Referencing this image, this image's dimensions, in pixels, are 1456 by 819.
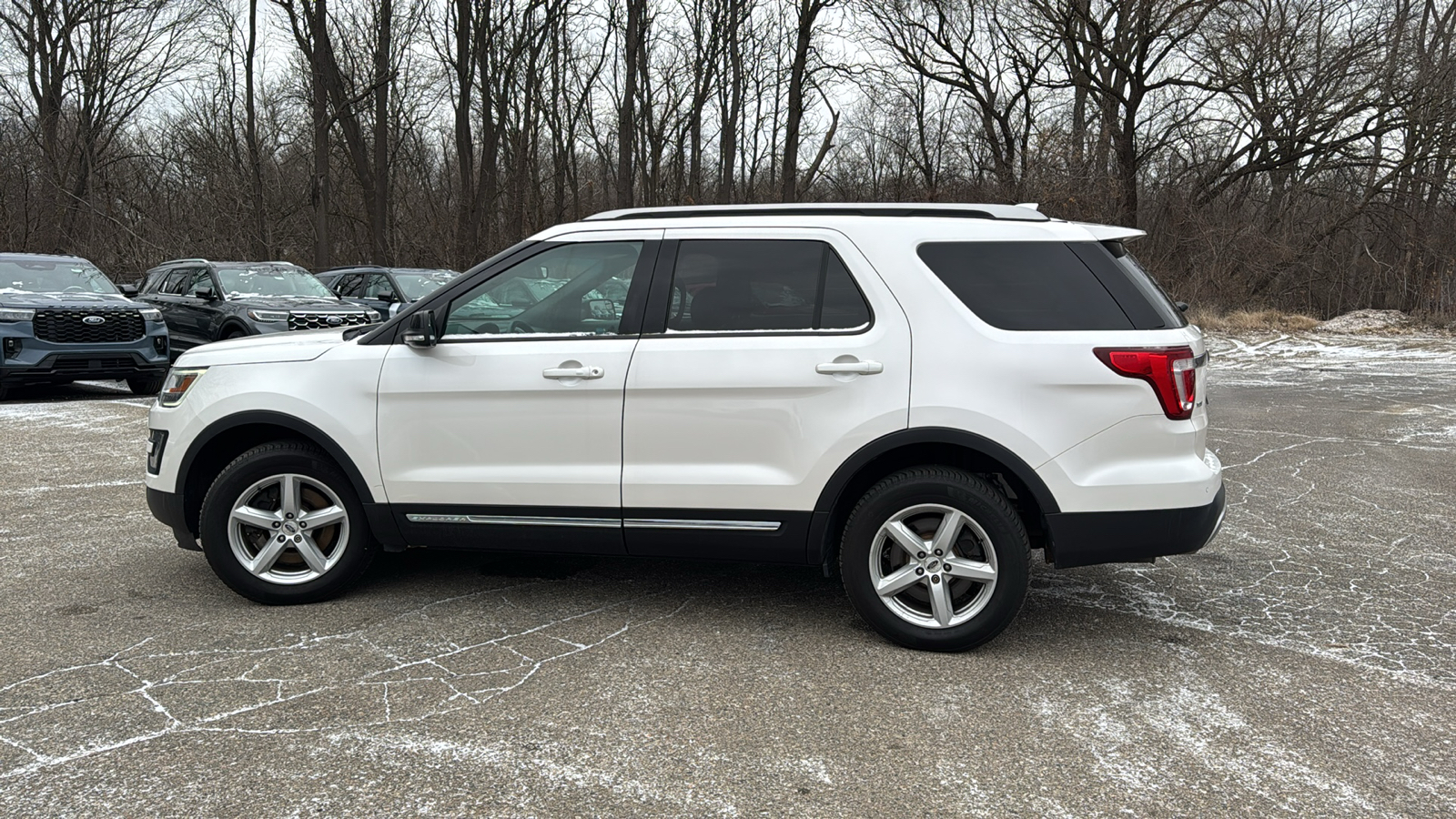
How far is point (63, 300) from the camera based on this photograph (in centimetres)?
1231

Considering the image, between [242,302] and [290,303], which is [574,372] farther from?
[242,302]

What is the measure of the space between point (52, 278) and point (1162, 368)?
13.9 metres

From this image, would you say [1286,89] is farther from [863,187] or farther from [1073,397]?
[1073,397]

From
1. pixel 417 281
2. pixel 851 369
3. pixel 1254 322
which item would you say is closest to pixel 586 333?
pixel 851 369

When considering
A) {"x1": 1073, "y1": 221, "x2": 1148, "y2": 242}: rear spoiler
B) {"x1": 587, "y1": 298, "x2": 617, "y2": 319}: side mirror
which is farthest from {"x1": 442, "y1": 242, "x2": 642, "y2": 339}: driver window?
{"x1": 1073, "y1": 221, "x2": 1148, "y2": 242}: rear spoiler

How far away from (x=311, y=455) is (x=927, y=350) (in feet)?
9.14

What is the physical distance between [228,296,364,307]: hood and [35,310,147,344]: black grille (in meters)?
1.32

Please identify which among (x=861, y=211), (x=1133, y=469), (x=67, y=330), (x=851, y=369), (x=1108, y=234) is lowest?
(x=1133, y=469)

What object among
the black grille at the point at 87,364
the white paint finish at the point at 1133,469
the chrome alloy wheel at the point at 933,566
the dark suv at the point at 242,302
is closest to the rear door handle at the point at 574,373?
the chrome alloy wheel at the point at 933,566

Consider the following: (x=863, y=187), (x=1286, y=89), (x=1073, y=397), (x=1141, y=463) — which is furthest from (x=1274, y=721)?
(x=863, y=187)

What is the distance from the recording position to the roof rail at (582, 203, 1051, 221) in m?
4.30

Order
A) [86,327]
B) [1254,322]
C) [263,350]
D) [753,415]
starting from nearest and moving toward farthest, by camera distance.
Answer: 1. [753,415]
2. [263,350]
3. [86,327]
4. [1254,322]

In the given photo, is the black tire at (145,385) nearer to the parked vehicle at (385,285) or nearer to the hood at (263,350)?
the parked vehicle at (385,285)

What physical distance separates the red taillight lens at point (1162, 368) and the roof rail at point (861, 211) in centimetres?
66
